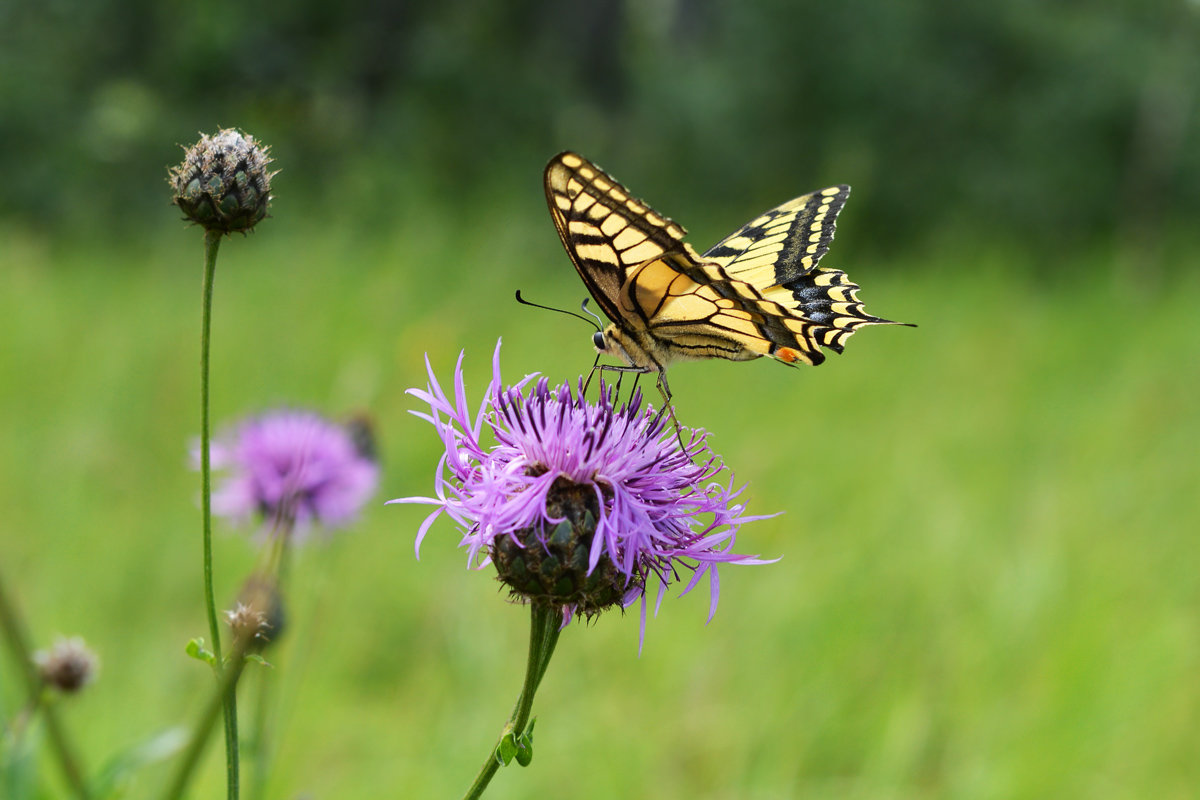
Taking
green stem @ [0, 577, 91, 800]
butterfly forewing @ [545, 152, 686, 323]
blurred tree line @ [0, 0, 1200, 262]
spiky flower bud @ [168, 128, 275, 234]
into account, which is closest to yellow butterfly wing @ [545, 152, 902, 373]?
butterfly forewing @ [545, 152, 686, 323]

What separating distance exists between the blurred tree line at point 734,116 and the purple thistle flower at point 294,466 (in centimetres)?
838

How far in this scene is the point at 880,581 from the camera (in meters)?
4.71

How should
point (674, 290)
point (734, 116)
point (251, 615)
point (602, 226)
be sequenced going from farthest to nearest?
point (734, 116) → point (674, 290) → point (602, 226) → point (251, 615)

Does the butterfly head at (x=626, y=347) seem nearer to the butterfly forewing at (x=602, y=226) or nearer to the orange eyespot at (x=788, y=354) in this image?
the butterfly forewing at (x=602, y=226)

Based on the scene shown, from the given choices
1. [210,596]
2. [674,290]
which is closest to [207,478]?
[210,596]

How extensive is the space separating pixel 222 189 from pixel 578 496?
690 millimetres

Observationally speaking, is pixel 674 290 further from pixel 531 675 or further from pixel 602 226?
pixel 531 675

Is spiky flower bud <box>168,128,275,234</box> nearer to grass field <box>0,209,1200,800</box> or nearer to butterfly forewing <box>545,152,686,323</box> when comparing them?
butterfly forewing <box>545,152,686,323</box>

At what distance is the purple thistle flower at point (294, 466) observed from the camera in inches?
113

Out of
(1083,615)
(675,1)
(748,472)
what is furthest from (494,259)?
(675,1)

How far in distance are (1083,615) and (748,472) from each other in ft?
5.14

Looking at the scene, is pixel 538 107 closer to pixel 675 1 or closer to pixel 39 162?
Answer: pixel 39 162

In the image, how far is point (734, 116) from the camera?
12461 millimetres

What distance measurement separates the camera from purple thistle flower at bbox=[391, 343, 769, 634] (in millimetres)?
1563
